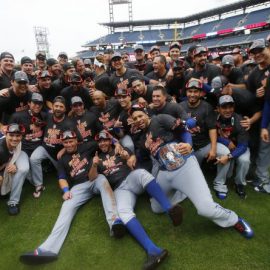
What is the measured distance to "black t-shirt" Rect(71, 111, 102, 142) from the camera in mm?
4801

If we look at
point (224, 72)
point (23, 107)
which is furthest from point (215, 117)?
point (23, 107)

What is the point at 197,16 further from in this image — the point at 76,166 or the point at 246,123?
the point at 76,166

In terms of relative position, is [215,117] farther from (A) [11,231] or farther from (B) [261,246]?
(A) [11,231]

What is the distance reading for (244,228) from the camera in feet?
11.3

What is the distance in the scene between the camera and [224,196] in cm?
424

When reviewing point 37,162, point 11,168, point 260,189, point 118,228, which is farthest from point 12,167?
point 260,189

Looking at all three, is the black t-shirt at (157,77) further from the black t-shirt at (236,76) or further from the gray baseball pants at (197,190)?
the gray baseball pants at (197,190)

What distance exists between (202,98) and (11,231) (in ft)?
13.2

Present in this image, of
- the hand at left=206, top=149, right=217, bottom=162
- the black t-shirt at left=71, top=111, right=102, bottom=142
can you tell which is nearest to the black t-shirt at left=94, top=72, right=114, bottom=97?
the black t-shirt at left=71, top=111, right=102, bottom=142

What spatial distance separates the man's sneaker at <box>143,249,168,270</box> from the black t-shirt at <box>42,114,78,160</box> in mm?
2741

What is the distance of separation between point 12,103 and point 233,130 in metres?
4.21

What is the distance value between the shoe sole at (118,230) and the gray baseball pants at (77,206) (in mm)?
159

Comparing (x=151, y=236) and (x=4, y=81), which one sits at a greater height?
(x=4, y=81)

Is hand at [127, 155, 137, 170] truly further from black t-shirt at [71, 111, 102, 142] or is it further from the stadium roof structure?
the stadium roof structure
